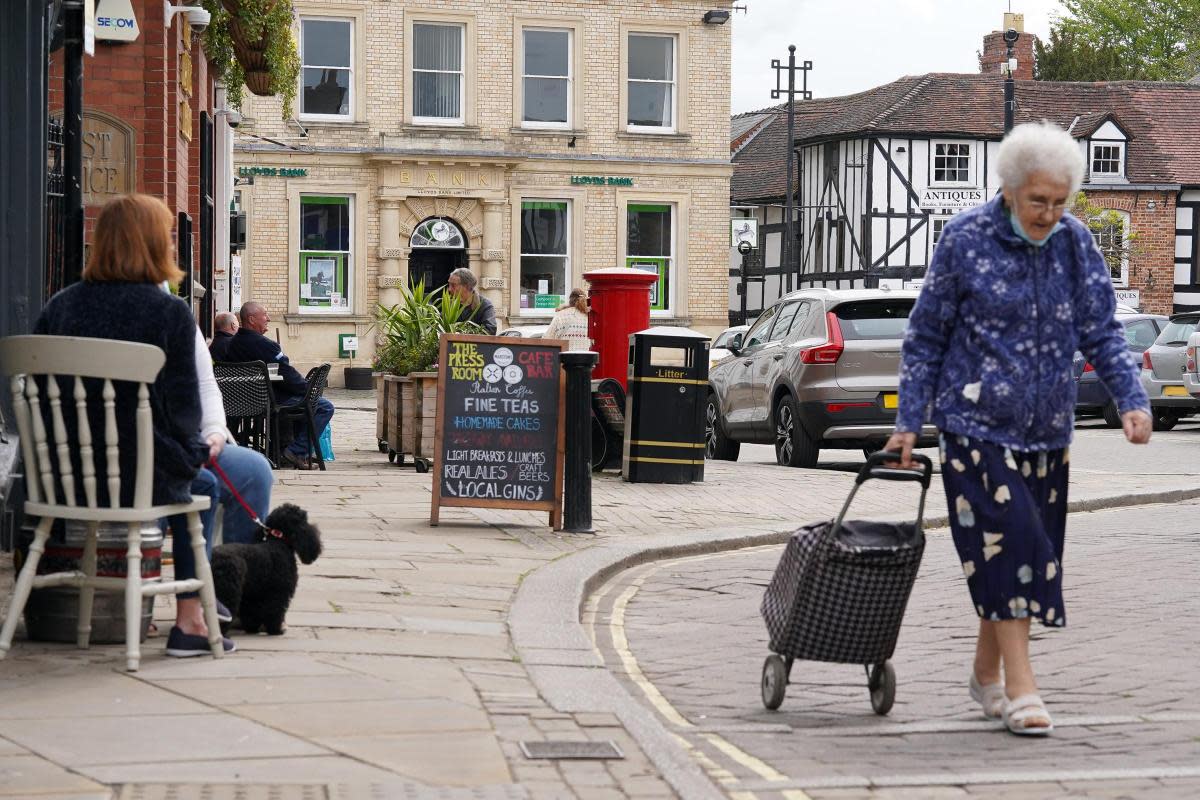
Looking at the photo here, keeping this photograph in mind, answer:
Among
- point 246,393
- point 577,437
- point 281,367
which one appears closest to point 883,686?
point 577,437

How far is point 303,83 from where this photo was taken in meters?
36.0

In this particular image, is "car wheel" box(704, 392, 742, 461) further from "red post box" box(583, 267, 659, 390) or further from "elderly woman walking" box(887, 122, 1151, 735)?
"elderly woman walking" box(887, 122, 1151, 735)

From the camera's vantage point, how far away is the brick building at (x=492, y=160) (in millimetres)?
35875

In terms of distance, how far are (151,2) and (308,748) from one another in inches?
396

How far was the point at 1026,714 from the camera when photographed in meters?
5.36

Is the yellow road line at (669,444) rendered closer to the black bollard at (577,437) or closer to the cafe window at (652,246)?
the black bollard at (577,437)

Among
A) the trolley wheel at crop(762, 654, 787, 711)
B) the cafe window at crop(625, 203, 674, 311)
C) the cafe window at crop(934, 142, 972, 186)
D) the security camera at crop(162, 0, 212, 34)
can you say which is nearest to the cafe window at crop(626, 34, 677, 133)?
the cafe window at crop(625, 203, 674, 311)

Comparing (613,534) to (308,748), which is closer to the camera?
(308,748)

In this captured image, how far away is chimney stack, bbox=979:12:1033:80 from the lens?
53.6m

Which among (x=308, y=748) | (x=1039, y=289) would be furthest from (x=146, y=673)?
(x=1039, y=289)

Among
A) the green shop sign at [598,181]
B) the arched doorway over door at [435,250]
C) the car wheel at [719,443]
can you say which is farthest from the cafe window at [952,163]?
the car wheel at [719,443]

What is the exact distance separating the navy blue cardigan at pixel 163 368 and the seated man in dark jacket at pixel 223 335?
353 inches

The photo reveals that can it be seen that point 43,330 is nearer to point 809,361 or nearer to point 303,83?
point 809,361

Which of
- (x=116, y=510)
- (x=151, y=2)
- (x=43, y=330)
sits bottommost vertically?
(x=116, y=510)
